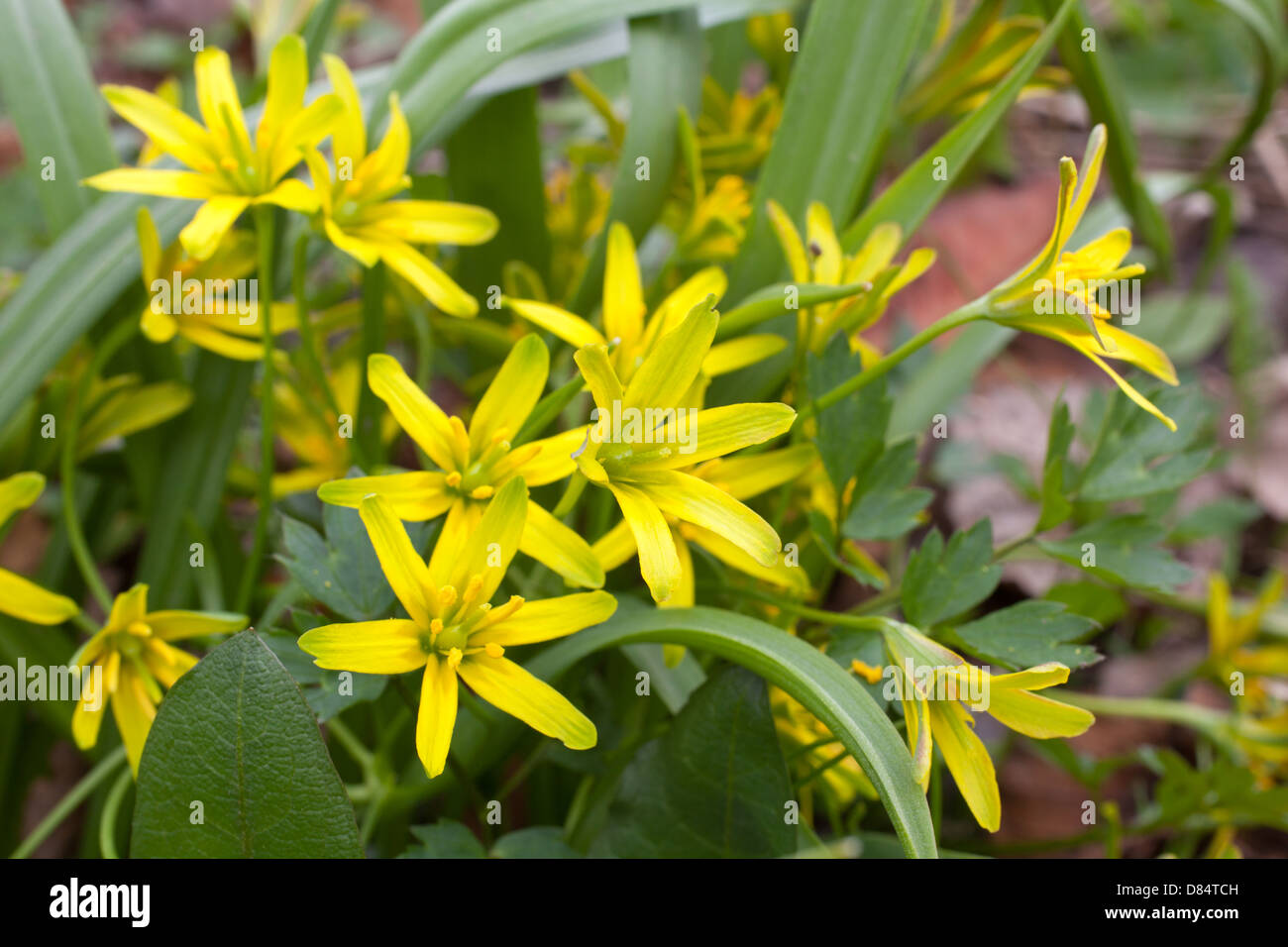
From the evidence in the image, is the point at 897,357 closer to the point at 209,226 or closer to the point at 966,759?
the point at 966,759

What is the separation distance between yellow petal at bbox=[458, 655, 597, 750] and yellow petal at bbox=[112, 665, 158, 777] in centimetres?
31

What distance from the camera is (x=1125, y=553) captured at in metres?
0.85

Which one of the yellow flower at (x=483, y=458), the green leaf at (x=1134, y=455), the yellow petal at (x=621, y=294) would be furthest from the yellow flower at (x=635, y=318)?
the green leaf at (x=1134, y=455)

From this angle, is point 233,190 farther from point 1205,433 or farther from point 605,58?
point 1205,433

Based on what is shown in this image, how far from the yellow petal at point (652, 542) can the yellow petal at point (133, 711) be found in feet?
1.41

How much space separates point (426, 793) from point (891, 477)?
0.48 metres

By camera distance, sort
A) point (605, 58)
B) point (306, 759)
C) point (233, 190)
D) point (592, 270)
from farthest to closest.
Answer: point (605, 58)
point (592, 270)
point (233, 190)
point (306, 759)

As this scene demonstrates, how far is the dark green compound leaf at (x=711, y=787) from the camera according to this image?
0.75 meters

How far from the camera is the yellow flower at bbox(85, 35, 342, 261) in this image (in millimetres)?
761

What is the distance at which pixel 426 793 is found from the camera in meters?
0.84

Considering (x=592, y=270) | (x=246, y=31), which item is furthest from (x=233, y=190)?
(x=246, y=31)

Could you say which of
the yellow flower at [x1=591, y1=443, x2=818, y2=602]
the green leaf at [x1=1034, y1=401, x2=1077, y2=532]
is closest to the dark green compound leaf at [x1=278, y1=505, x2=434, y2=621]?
the yellow flower at [x1=591, y1=443, x2=818, y2=602]

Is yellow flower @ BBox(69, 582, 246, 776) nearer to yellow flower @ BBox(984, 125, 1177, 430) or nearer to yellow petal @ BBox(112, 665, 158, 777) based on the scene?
yellow petal @ BBox(112, 665, 158, 777)

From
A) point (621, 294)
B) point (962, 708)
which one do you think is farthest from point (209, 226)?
point (962, 708)
